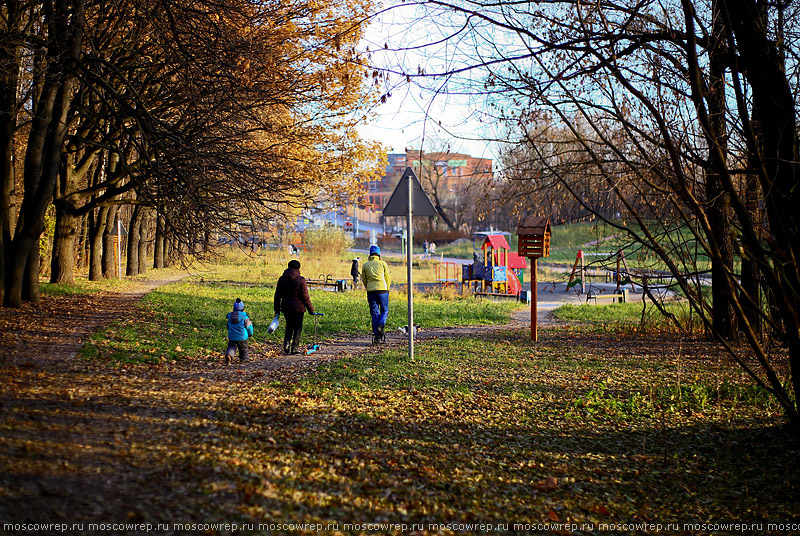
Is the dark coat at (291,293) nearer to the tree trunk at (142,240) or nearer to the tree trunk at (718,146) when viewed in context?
the tree trunk at (718,146)

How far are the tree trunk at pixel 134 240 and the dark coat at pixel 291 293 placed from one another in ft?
61.5

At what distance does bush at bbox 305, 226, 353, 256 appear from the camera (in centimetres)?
4047

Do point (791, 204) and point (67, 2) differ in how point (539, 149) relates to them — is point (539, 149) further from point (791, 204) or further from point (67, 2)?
point (67, 2)

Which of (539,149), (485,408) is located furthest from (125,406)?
(539,149)

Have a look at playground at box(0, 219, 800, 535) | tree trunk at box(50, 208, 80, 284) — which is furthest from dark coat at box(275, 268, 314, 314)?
tree trunk at box(50, 208, 80, 284)

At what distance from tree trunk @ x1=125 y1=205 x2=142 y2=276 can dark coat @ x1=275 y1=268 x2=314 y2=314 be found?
1876 centimetres

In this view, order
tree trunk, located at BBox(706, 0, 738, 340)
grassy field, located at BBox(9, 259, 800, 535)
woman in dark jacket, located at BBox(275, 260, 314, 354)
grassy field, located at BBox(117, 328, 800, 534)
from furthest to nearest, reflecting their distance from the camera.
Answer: woman in dark jacket, located at BBox(275, 260, 314, 354) → tree trunk, located at BBox(706, 0, 738, 340) → grassy field, located at BBox(117, 328, 800, 534) → grassy field, located at BBox(9, 259, 800, 535)

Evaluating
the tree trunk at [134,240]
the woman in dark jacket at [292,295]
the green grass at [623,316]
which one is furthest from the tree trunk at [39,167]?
the tree trunk at [134,240]

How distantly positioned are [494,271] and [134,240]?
645 inches

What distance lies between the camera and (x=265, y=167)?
13500 millimetres

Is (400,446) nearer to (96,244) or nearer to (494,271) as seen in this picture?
(96,244)

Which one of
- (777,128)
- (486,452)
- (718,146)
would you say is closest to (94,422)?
(486,452)

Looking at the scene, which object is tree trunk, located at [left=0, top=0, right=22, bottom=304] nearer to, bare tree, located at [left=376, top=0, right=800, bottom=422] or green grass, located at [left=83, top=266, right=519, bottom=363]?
green grass, located at [left=83, top=266, right=519, bottom=363]

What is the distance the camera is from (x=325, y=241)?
41188mm
